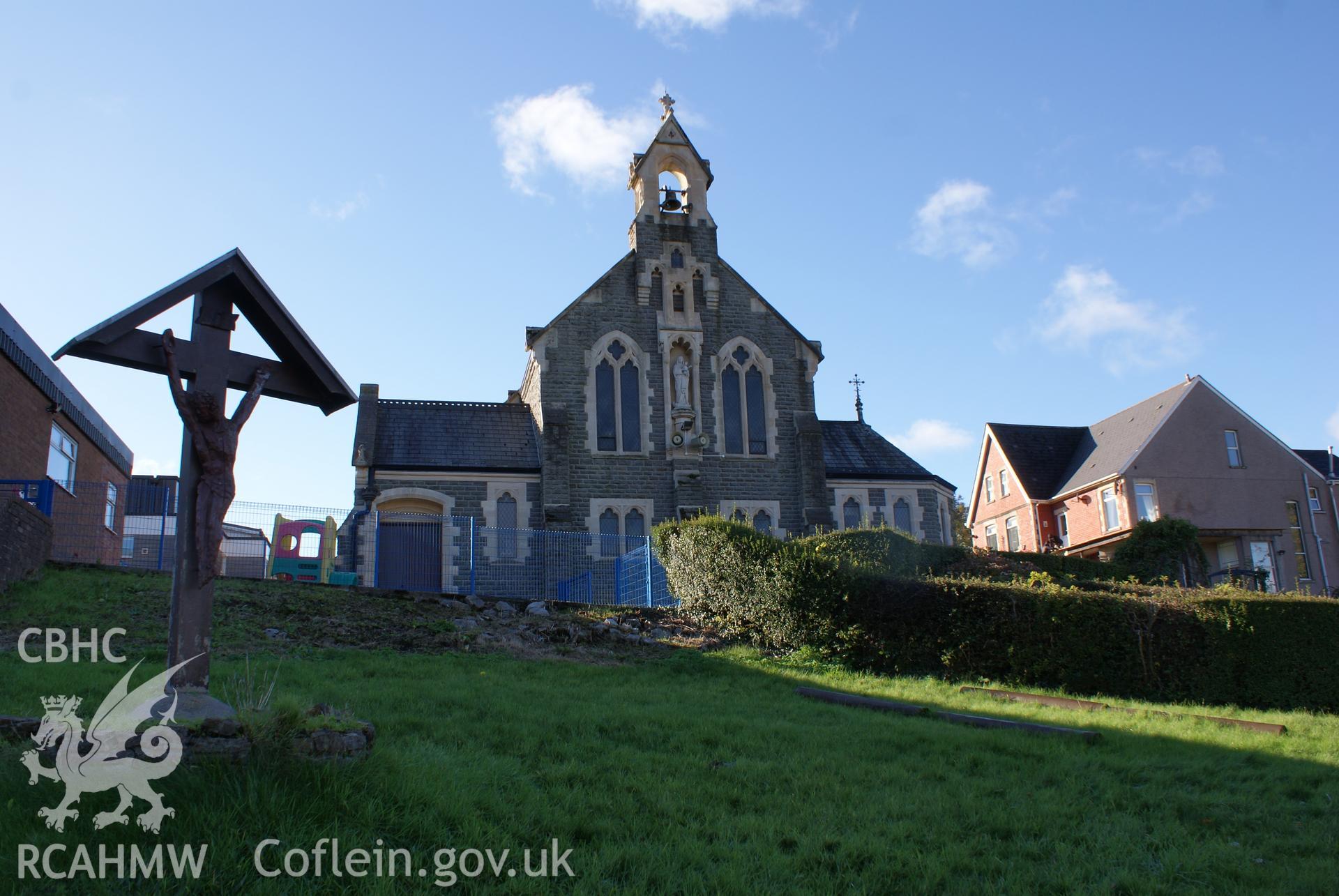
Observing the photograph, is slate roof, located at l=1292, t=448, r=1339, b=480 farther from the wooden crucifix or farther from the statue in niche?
the wooden crucifix

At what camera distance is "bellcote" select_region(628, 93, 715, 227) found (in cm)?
3422

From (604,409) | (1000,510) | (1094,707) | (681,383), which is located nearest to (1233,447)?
(1000,510)

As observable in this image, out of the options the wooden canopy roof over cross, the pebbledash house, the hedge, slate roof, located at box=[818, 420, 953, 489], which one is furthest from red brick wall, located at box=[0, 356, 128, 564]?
slate roof, located at box=[818, 420, 953, 489]

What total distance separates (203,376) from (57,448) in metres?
19.7

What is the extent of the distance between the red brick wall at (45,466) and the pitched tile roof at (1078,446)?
104 feet

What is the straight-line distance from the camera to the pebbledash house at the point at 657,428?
100 feet

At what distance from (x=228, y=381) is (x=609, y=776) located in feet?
13.8

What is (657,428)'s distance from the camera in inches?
1259

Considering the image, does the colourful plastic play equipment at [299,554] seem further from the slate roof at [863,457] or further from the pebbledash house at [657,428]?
the slate roof at [863,457]

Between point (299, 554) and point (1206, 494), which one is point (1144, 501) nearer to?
point (1206, 494)

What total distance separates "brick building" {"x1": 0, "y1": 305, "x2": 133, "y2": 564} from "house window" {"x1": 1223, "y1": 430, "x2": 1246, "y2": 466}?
35.9 metres

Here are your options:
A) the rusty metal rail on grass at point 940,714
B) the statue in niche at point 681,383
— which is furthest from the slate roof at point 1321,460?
the rusty metal rail on grass at point 940,714

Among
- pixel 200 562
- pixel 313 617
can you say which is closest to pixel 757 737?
pixel 200 562

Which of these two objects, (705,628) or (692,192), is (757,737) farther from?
(692,192)
